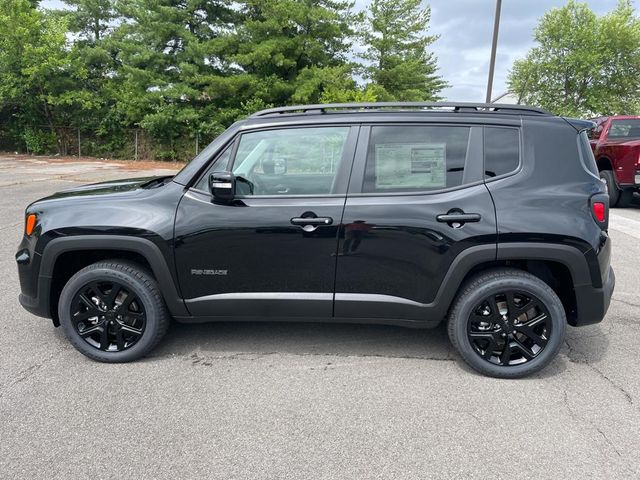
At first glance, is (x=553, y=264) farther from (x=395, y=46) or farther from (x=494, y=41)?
(x=395, y=46)

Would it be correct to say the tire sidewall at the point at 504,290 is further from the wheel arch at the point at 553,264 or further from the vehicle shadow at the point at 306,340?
the vehicle shadow at the point at 306,340

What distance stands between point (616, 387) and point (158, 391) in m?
2.91

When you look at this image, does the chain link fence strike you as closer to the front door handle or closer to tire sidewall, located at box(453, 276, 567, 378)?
the front door handle

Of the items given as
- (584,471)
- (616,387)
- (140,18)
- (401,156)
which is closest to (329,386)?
(584,471)

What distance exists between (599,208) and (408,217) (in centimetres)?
121

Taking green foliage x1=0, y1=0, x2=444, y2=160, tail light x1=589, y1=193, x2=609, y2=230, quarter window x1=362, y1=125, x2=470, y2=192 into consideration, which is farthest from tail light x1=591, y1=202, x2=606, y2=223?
green foliage x1=0, y1=0, x2=444, y2=160

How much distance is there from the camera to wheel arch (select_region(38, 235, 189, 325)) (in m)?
2.86

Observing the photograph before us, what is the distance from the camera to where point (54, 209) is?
2.97 metres

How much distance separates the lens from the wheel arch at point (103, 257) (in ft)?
9.37

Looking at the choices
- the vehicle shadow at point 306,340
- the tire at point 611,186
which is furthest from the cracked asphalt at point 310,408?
the tire at point 611,186

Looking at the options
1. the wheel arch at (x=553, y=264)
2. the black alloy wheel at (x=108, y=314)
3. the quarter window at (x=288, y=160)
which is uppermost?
the quarter window at (x=288, y=160)

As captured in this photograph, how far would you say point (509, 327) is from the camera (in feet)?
9.27

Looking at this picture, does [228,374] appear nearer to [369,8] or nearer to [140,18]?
[140,18]

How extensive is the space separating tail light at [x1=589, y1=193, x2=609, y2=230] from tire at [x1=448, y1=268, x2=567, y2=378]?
521 millimetres
